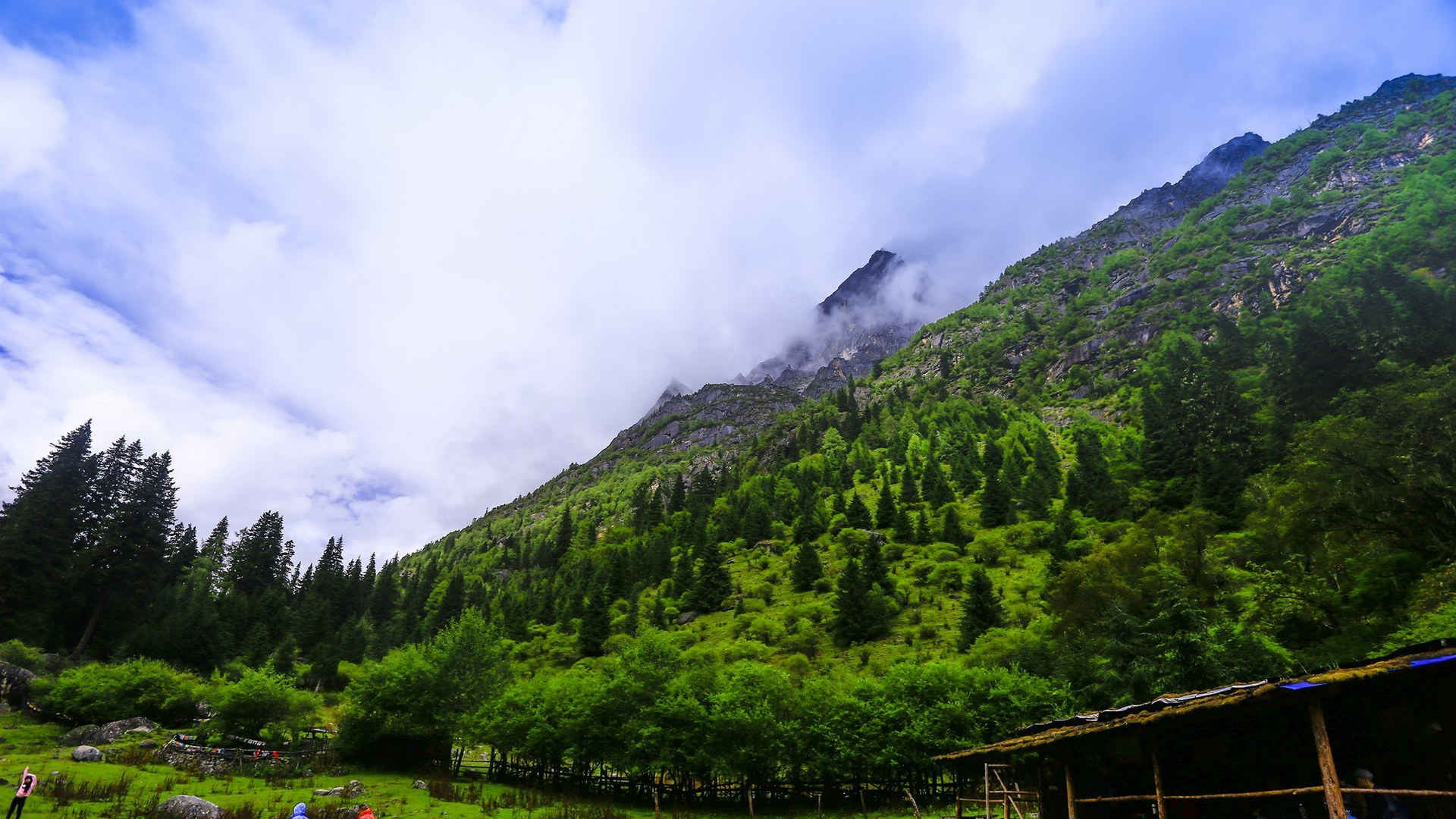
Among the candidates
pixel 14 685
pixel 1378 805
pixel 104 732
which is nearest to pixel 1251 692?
pixel 1378 805

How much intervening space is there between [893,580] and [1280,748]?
6580 centimetres

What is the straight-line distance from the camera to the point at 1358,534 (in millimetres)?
32562

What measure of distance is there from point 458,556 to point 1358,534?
197404mm

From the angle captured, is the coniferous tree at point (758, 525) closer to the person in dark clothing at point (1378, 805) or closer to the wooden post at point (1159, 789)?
the wooden post at point (1159, 789)

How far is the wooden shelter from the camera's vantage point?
10.3m

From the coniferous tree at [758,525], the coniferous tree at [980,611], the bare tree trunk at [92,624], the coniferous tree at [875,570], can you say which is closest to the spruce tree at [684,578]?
the coniferous tree at [758,525]

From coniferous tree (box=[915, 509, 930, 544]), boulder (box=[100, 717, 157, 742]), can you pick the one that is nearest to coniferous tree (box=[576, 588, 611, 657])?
boulder (box=[100, 717, 157, 742])

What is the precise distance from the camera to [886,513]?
99312 mm

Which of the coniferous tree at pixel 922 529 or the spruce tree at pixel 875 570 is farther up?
the coniferous tree at pixel 922 529

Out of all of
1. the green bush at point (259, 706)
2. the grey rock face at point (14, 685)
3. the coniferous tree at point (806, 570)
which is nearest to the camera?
A: the green bush at point (259, 706)

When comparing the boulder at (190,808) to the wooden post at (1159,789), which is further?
the boulder at (190,808)

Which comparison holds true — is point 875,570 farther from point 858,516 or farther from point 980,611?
point 858,516

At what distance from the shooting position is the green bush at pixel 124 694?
153 ft

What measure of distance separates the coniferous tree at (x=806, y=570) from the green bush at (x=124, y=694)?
212ft
